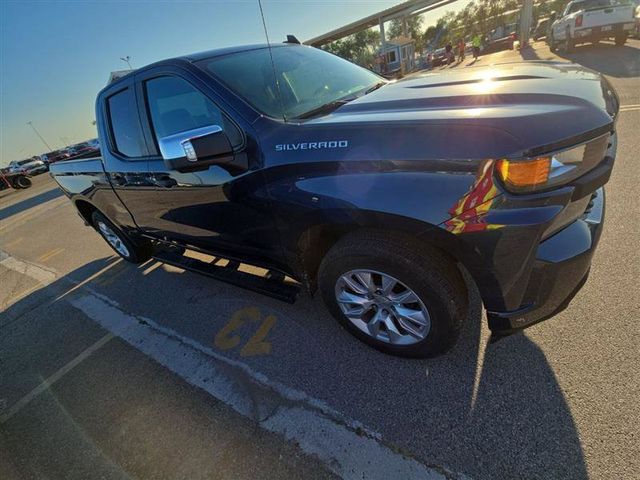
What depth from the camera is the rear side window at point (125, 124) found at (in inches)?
111

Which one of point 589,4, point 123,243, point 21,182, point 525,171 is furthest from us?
point 21,182

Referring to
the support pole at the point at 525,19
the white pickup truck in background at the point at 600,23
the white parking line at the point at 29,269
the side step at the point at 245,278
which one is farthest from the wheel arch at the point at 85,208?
the support pole at the point at 525,19

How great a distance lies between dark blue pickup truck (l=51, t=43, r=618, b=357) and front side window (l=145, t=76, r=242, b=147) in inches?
0.5

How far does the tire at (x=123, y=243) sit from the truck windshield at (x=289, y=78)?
2.61m

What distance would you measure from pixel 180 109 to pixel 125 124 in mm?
896

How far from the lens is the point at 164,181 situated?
264cm

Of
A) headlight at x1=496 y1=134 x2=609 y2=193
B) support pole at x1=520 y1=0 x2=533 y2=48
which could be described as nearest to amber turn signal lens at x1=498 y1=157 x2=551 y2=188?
headlight at x1=496 y1=134 x2=609 y2=193

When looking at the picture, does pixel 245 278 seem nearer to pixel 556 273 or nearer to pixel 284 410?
pixel 284 410

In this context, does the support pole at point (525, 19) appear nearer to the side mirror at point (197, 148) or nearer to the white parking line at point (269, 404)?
the side mirror at point (197, 148)

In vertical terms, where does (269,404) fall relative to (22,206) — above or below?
above

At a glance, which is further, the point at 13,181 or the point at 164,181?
the point at 13,181

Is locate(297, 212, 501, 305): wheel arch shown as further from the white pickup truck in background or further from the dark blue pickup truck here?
the white pickup truck in background

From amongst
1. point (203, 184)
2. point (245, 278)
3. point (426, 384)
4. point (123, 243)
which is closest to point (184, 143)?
point (203, 184)

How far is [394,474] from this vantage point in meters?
1.57
